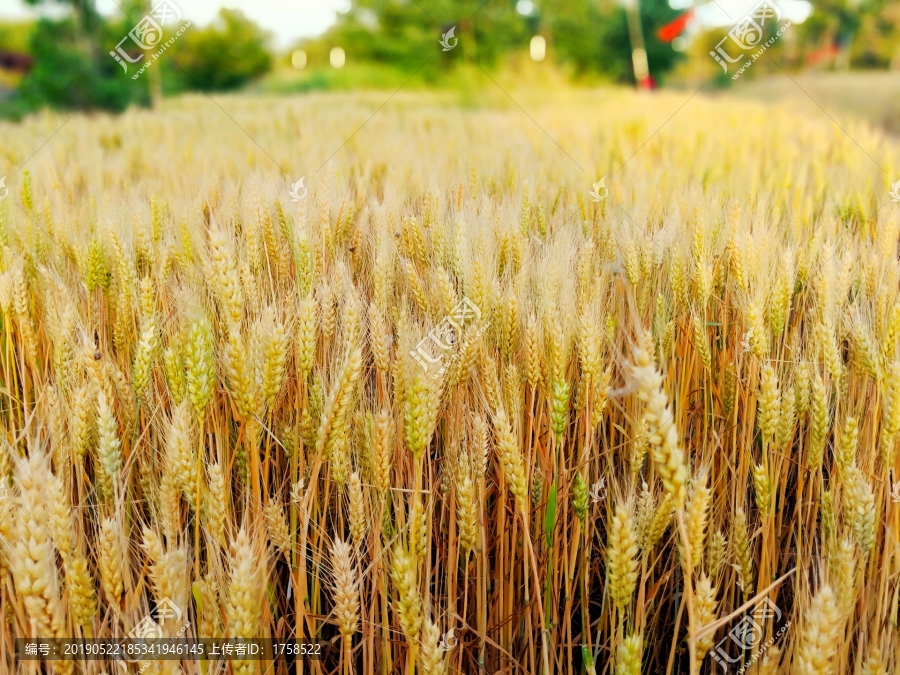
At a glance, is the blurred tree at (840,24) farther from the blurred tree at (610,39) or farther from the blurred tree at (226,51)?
the blurred tree at (226,51)

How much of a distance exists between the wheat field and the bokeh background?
6.19 meters

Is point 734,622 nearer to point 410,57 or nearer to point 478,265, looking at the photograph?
point 478,265

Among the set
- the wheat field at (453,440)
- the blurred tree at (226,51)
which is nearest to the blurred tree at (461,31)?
the blurred tree at (226,51)

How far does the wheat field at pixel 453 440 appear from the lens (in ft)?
2.71

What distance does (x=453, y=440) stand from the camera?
3.39ft

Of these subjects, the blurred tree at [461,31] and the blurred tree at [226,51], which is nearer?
the blurred tree at [461,31]

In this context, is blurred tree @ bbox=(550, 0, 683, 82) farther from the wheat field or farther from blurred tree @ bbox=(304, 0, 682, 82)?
the wheat field

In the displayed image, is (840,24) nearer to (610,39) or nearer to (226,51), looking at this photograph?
(610,39)

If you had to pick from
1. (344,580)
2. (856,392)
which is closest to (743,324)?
(856,392)

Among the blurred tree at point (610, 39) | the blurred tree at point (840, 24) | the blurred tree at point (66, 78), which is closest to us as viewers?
the blurred tree at point (66, 78)

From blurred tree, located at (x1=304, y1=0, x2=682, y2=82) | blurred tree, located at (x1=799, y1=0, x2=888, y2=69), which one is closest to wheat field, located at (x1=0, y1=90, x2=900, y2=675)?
blurred tree, located at (x1=304, y1=0, x2=682, y2=82)

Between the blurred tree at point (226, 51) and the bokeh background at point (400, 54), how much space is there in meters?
0.03

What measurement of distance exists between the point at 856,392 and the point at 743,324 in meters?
0.23

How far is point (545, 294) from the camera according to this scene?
1073mm
